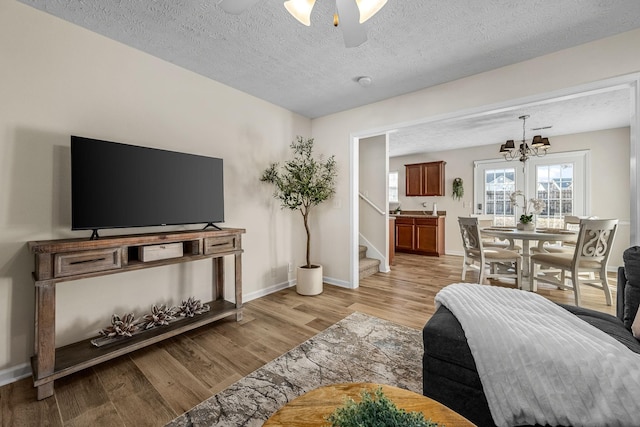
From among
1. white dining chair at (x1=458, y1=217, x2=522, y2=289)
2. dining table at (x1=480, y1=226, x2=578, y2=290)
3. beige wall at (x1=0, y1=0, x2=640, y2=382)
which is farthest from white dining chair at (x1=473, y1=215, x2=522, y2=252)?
beige wall at (x1=0, y1=0, x2=640, y2=382)

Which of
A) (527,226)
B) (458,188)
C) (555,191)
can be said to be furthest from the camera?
(458,188)

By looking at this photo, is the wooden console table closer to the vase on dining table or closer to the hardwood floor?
the hardwood floor

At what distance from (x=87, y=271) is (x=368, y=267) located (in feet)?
11.7

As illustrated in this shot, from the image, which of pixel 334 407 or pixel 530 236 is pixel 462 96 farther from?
pixel 334 407

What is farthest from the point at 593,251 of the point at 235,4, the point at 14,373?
the point at 14,373

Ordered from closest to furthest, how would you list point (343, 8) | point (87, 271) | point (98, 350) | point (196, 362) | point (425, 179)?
1. point (343, 8)
2. point (87, 271)
3. point (98, 350)
4. point (196, 362)
5. point (425, 179)

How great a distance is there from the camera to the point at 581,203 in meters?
5.02

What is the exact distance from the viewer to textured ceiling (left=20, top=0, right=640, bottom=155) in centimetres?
185

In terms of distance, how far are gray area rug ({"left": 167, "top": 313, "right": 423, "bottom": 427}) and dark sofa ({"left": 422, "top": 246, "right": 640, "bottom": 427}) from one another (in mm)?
385

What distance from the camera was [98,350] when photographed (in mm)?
1872

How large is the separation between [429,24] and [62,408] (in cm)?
347

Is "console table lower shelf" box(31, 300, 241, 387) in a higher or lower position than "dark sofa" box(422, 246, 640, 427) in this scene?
lower

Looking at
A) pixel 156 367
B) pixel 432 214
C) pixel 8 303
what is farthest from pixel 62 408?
pixel 432 214

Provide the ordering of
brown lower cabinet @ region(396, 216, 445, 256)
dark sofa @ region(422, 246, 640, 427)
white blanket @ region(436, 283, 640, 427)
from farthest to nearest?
brown lower cabinet @ region(396, 216, 445, 256), dark sofa @ region(422, 246, 640, 427), white blanket @ region(436, 283, 640, 427)
